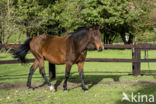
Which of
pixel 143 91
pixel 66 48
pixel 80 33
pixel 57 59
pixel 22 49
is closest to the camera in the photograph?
pixel 143 91

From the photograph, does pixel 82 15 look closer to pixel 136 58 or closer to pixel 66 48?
pixel 136 58

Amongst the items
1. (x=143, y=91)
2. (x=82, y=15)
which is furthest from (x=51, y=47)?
(x=82, y=15)

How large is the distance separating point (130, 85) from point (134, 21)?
21.7m

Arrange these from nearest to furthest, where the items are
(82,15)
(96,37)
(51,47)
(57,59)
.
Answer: (96,37), (57,59), (51,47), (82,15)

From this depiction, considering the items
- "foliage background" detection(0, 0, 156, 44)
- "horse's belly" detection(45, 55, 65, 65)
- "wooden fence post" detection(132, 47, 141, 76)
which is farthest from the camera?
"foliage background" detection(0, 0, 156, 44)

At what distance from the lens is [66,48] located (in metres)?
6.31

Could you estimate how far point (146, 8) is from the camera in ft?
91.0

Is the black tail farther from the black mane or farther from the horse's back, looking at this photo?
the black mane

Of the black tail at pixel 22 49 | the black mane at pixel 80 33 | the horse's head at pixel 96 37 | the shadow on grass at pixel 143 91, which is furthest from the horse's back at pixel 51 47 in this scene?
the shadow on grass at pixel 143 91

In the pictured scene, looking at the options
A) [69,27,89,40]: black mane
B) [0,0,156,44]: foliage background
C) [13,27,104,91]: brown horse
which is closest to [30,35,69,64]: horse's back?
[13,27,104,91]: brown horse

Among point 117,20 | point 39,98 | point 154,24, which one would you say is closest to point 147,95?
point 39,98

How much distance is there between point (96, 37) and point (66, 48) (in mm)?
1011

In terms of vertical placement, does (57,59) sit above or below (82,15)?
below

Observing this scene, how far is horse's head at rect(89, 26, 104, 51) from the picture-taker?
5.75 m
